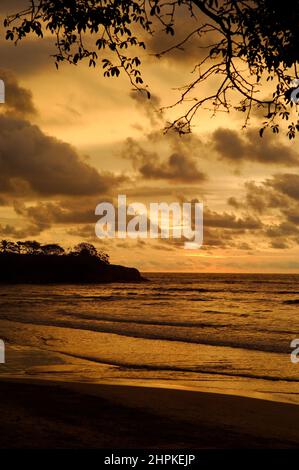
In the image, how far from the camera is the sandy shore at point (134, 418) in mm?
7324

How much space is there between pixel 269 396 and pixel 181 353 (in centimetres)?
697

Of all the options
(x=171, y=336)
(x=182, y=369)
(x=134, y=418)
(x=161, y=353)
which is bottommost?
(x=171, y=336)

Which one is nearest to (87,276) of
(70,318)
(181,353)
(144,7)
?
(70,318)

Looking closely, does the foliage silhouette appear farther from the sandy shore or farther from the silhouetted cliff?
the sandy shore

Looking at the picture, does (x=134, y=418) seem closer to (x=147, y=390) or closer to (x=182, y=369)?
(x=147, y=390)

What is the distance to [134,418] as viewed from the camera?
8.80 metres

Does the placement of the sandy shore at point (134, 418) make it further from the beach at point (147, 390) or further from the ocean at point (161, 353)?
the ocean at point (161, 353)

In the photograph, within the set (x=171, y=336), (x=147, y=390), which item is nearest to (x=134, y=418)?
(x=147, y=390)

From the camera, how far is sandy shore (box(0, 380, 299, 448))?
24.0 ft

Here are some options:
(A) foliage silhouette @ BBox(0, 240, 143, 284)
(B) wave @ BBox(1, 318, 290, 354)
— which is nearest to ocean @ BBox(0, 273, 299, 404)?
(B) wave @ BBox(1, 318, 290, 354)

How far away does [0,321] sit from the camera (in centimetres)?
2980

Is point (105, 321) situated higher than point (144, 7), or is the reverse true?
point (144, 7)

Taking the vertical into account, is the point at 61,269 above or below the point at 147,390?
below
